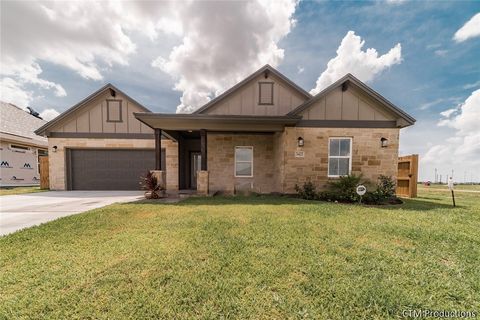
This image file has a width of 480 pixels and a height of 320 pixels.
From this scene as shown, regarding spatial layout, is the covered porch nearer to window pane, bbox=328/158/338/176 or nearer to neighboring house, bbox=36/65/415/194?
neighboring house, bbox=36/65/415/194

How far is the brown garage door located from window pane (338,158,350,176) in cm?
952

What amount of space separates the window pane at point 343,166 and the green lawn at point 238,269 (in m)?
4.23

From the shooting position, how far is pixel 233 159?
34.0ft

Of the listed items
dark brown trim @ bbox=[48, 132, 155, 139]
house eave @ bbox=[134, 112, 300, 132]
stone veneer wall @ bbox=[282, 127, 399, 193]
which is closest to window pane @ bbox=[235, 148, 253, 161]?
house eave @ bbox=[134, 112, 300, 132]

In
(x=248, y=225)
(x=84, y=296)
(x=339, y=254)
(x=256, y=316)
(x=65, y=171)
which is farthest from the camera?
(x=65, y=171)

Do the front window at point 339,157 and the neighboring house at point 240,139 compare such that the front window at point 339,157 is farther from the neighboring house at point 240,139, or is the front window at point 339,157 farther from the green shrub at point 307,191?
the green shrub at point 307,191

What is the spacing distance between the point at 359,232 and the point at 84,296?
4.58 m

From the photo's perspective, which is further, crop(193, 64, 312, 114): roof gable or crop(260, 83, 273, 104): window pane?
crop(260, 83, 273, 104): window pane

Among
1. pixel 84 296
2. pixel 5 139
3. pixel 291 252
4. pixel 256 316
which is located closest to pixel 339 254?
pixel 291 252

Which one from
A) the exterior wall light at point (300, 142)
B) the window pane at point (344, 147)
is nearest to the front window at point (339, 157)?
the window pane at point (344, 147)

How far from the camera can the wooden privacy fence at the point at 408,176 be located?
355 inches

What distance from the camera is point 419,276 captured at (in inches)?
95.7

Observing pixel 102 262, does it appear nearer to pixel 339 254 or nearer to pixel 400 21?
pixel 339 254

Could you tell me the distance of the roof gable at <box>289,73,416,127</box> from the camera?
26.7 feet
